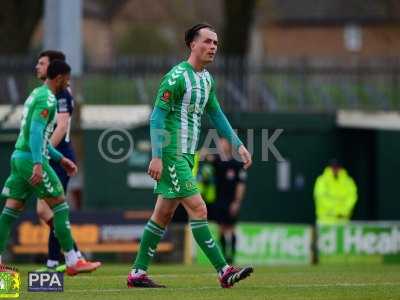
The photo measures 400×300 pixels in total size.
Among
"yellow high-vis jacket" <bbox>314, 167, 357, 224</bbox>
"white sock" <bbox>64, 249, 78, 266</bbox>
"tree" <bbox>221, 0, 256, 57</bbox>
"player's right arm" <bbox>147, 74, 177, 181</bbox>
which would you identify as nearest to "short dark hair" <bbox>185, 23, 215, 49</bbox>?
"player's right arm" <bbox>147, 74, 177, 181</bbox>

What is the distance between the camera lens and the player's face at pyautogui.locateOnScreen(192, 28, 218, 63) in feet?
39.9

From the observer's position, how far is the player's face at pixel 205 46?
39.9 ft

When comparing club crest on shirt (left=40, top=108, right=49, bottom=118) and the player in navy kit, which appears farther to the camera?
the player in navy kit

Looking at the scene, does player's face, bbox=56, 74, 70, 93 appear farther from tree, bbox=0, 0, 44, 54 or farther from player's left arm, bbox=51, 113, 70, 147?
tree, bbox=0, 0, 44, 54

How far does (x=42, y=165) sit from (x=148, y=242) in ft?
5.53

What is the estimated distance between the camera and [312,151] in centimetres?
2928

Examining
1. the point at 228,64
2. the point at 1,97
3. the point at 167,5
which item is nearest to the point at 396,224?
the point at 228,64

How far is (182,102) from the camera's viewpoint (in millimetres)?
12117

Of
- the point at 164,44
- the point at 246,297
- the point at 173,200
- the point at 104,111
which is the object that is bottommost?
the point at 246,297

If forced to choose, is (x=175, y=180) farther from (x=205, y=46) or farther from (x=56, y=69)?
(x=56, y=69)

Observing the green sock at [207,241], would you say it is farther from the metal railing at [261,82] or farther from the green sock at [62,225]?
the metal railing at [261,82]

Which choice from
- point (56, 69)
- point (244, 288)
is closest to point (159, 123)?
point (244, 288)

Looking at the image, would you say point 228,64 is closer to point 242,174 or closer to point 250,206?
point 250,206

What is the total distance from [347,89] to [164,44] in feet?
137
